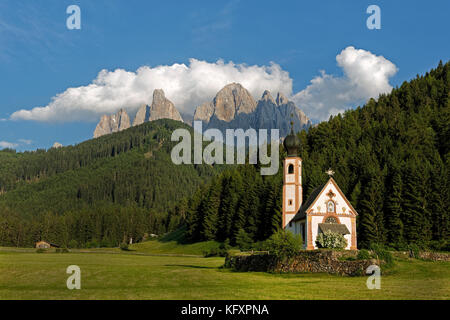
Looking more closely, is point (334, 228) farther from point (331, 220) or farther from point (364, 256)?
point (364, 256)

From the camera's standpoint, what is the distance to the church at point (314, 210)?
53.3 metres

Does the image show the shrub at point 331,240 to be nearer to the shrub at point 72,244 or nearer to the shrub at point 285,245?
the shrub at point 285,245

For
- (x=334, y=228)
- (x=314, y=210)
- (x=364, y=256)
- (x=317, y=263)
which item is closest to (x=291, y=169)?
(x=314, y=210)

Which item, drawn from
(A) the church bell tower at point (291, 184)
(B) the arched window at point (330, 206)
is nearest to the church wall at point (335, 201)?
(B) the arched window at point (330, 206)

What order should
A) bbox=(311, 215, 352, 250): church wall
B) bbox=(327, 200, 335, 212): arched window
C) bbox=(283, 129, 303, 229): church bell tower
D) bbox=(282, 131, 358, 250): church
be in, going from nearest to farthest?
bbox=(311, 215, 352, 250): church wall, bbox=(282, 131, 358, 250): church, bbox=(327, 200, 335, 212): arched window, bbox=(283, 129, 303, 229): church bell tower

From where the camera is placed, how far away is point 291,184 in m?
59.7

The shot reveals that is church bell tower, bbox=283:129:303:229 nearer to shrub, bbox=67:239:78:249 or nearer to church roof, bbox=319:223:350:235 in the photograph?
church roof, bbox=319:223:350:235

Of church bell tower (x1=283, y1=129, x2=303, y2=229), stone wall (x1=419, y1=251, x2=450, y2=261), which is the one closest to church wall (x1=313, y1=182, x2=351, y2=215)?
church bell tower (x1=283, y1=129, x2=303, y2=229)

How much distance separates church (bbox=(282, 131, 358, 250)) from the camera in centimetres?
5328

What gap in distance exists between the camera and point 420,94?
14162 cm

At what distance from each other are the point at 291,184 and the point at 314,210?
678 centimetres

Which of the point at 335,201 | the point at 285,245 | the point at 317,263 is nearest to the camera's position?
the point at 317,263

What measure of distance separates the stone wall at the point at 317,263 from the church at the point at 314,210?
40.8ft
